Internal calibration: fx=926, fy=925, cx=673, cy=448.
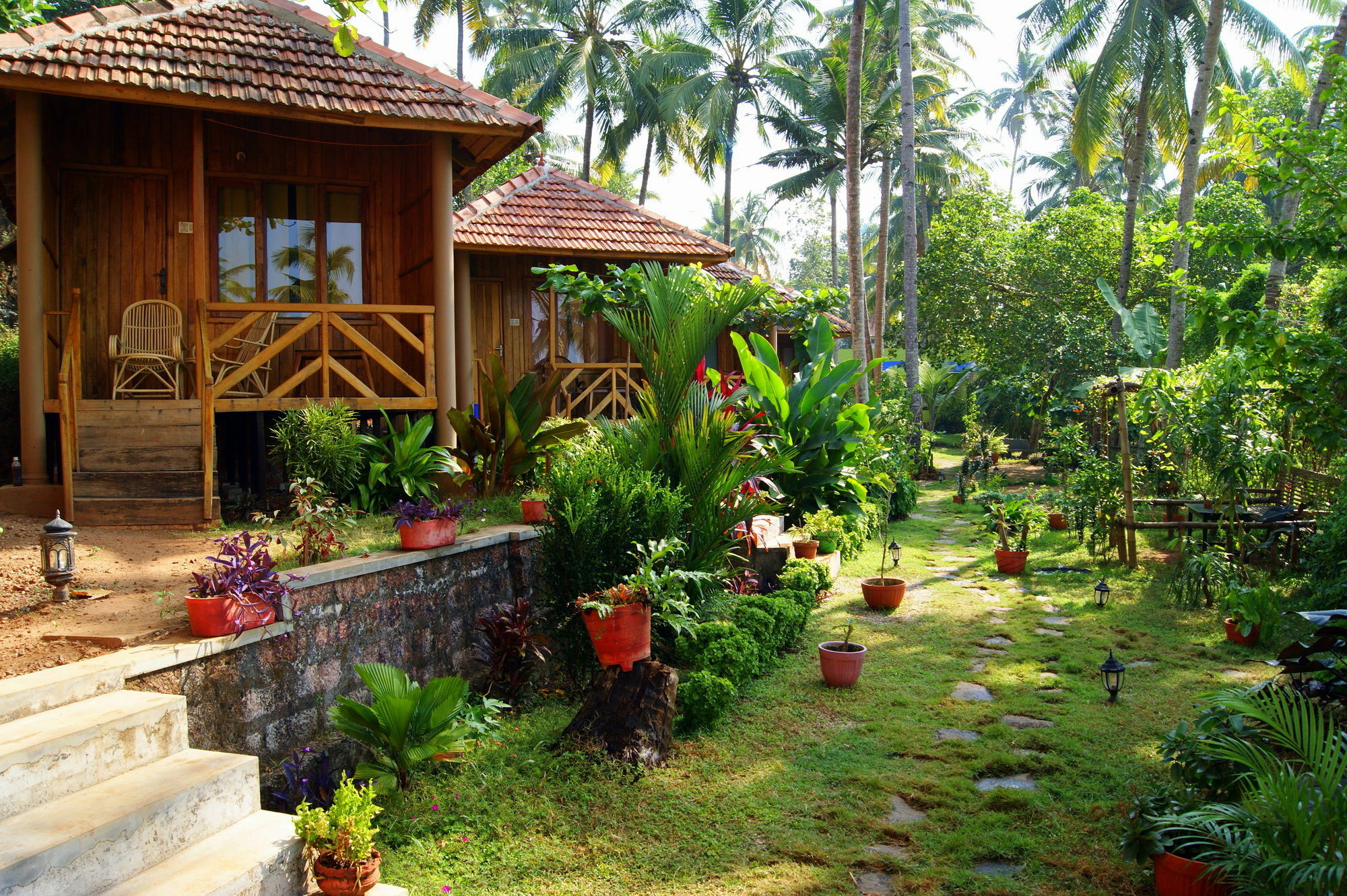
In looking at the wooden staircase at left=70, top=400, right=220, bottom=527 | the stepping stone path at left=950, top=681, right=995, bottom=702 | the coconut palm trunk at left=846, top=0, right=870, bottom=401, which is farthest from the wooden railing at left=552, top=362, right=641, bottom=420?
the stepping stone path at left=950, top=681, right=995, bottom=702

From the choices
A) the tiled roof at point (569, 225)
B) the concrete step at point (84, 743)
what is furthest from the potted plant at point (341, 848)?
the tiled roof at point (569, 225)

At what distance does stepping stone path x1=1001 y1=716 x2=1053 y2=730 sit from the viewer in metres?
5.70

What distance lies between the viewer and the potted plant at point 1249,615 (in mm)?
7113

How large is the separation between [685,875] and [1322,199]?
203 inches

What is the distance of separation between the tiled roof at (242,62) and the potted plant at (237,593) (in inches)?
182

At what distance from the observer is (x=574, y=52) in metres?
25.6

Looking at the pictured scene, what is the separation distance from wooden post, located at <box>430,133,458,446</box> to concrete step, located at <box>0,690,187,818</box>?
4942mm

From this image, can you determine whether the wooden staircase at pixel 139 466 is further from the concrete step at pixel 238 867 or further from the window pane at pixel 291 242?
the concrete step at pixel 238 867

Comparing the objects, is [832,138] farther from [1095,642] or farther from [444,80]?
[1095,642]

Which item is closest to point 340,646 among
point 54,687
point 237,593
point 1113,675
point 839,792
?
point 237,593

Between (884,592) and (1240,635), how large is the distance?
2812 mm

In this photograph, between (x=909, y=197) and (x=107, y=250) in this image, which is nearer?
(x=107, y=250)

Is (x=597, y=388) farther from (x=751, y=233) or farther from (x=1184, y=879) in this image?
(x=751, y=233)

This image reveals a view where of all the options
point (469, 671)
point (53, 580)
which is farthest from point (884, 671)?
point (53, 580)
